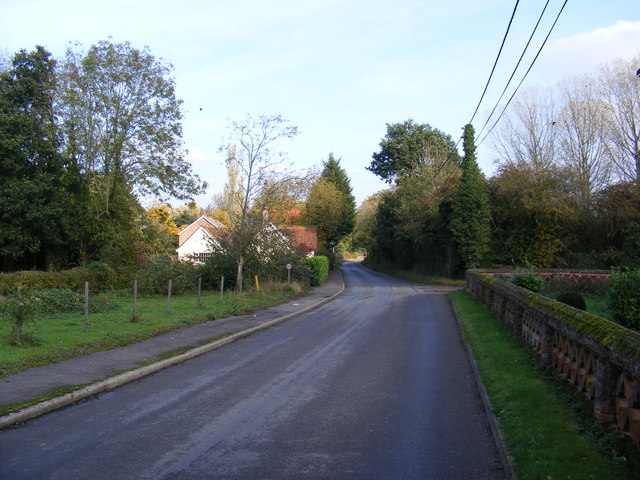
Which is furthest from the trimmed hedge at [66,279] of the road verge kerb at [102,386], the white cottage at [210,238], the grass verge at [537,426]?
the grass verge at [537,426]

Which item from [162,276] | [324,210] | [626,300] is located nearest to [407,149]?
[324,210]

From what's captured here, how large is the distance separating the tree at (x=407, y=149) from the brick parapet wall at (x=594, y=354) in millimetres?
51307

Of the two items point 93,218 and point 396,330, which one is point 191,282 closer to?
point 93,218

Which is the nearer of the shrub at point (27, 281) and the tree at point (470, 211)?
the shrub at point (27, 281)

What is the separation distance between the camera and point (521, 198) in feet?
126

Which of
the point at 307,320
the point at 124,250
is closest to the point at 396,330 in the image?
the point at 307,320

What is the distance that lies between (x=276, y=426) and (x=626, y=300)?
9.05 meters

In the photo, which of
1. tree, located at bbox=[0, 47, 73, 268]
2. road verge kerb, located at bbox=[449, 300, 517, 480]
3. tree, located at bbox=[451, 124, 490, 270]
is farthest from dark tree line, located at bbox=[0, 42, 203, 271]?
road verge kerb, located at bbox=[449, 300, 517, 480]

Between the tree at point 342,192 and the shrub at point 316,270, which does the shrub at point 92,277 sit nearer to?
the shrub at point 316,270

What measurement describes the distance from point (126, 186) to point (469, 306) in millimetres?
22746

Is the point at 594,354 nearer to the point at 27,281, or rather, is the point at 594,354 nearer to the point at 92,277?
the point at 27,281

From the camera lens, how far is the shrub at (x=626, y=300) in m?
11.6

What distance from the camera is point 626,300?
11.8 m

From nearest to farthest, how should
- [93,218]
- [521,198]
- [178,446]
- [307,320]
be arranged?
1. [178,446]
2. [307,320]
3. [93,218]
4. [521,198]
